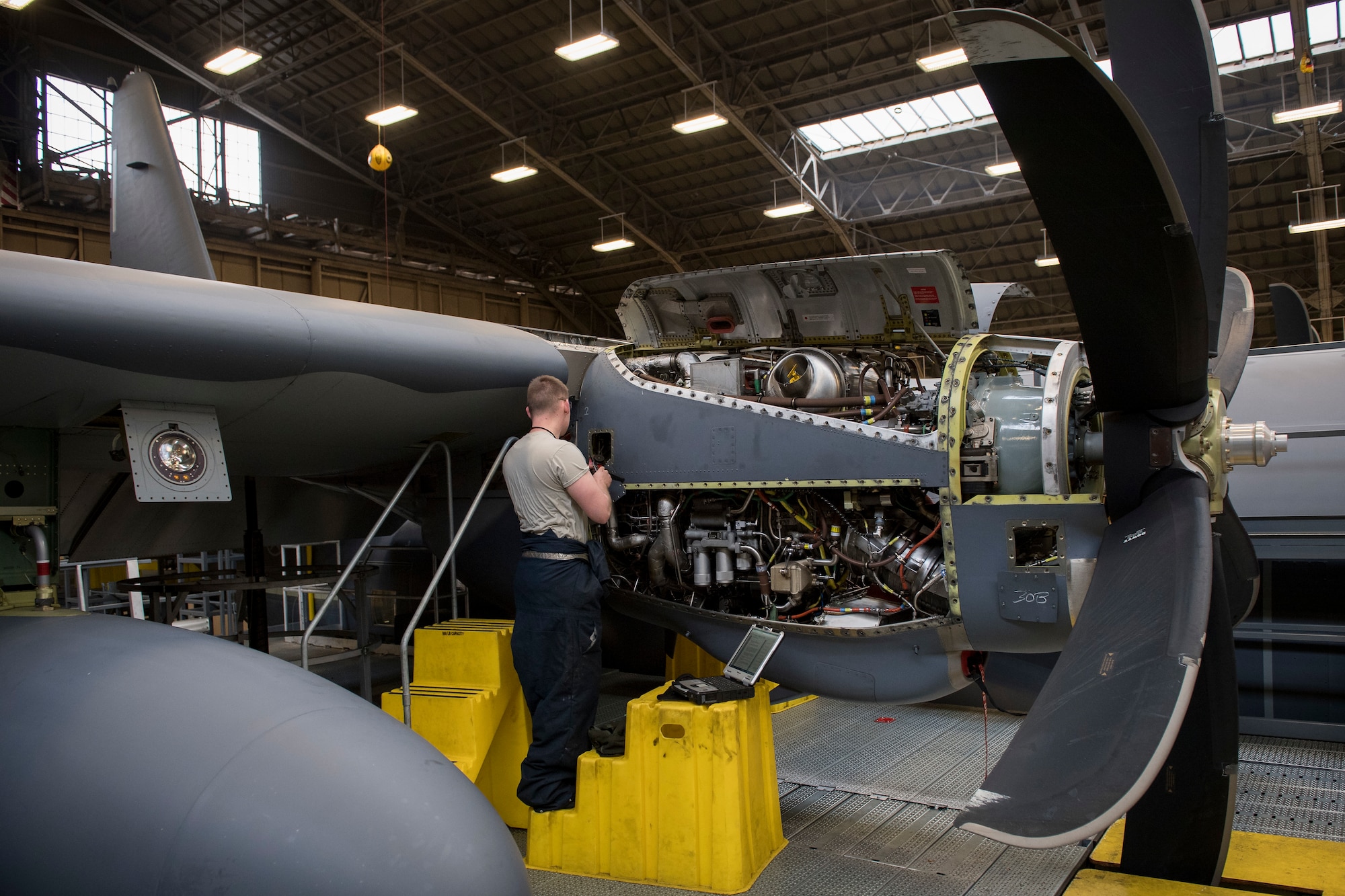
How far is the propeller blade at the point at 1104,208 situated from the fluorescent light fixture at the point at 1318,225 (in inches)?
803

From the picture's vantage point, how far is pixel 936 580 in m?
4.46

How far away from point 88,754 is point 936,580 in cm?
346

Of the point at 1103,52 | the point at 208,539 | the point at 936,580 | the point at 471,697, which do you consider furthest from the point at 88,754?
the point at 1103,52

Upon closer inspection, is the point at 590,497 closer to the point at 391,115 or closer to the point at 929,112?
the point at 391,115

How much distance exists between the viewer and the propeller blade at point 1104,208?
2.41 meters

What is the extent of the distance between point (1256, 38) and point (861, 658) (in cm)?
1805

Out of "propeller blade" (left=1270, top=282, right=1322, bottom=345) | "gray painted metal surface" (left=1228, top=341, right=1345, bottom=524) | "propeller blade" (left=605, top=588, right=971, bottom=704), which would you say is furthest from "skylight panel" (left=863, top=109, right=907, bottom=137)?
"propeller blade" (left=605, top=588, right=971, bottom=704)

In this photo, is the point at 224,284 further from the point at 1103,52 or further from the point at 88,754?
the point at 1103,52

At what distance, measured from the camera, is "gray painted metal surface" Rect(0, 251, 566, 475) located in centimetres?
385

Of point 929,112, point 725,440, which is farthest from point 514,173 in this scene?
point 725,440

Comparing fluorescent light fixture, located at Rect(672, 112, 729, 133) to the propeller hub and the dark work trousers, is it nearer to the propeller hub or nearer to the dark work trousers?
the dark work trousers

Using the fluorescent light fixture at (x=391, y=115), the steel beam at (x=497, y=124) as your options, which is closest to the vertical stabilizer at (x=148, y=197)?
the steel beam at (x=497, y=124)

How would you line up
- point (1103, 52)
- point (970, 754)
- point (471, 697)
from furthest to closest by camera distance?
1. point (1103, 52)
2. point (970, 754)
3. point (471, 697)

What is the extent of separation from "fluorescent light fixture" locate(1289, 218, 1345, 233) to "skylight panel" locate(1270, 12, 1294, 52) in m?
4.05
